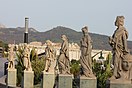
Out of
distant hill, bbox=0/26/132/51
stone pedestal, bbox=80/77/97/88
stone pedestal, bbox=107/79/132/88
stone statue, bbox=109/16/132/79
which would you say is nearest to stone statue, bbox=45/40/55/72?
stone pedestal, bbox=80/77/97/88

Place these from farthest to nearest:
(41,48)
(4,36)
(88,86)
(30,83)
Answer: (4,36), (41,48), (30,83), (88,86)

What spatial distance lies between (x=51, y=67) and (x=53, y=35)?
154720mm

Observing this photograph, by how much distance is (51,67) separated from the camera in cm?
1878

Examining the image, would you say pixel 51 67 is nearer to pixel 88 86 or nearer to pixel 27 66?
pixel 27 66

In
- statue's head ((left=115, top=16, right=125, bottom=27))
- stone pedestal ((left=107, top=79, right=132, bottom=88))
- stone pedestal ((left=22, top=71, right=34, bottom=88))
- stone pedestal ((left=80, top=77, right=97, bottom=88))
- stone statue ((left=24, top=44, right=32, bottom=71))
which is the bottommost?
stone pedestal ((left=22, top=71, right=34, bottom=88))

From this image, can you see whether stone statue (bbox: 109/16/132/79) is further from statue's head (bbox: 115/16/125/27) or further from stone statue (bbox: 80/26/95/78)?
stone statue (bbox: 80/26/95/78)

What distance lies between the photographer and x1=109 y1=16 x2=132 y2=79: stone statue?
36.7 ft

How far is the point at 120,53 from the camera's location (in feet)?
37.1

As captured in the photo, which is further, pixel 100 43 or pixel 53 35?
pixel 53 35

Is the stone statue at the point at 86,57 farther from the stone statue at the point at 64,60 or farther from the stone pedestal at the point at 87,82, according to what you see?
the stone statue at the point at 64,60

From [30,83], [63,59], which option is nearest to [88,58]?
[63,59]

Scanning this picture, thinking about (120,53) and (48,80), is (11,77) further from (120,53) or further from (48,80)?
(120,53)

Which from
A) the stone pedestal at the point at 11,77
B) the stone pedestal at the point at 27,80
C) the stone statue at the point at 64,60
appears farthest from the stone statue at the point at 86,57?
the stone pedestal at the point at 11,77

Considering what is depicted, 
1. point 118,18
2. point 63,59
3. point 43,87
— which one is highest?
point 118,18
